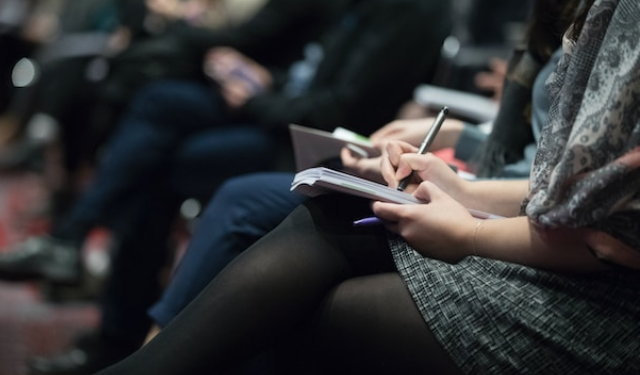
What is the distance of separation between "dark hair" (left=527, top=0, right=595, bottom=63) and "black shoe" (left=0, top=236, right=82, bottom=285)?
59.1 inches

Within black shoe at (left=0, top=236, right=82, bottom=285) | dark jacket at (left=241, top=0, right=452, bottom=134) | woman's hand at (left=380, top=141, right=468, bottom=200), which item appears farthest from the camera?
black shoe at (left=0, top=236, right=82, bottom=285)

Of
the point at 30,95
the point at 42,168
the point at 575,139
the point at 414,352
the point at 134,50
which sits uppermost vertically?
the point at 575,139

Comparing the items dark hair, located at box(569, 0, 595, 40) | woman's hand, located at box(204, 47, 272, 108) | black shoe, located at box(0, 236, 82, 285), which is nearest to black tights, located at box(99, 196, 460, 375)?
dark hair, located at box(569, 0, 595, 40)

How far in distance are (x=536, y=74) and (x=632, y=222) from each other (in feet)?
1.83

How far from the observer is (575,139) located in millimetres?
1018

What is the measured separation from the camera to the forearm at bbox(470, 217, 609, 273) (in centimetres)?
105

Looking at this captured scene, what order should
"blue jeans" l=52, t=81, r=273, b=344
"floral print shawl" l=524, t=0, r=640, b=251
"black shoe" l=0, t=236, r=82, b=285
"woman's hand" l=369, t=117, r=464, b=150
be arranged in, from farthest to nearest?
1. "black shoe" l=0, t=236, r=82, b=285
2. "blue jeans" l=52, t=81, r=273, b=344
3. "woman's hand" l=369, t=117, r=464, b=150
4. "floral print shawl" l=524, t=0, r=640, b=251

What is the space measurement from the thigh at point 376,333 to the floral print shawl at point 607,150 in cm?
18

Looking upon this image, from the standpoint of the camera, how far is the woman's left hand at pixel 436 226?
1.12m

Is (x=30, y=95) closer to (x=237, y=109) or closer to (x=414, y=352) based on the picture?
(x=237, y=109)

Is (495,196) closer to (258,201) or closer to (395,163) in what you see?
(395,163)

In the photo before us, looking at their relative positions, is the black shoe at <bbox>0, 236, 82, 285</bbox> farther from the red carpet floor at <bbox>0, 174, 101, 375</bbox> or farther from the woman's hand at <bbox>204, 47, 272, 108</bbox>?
the woman's hand at <bbox>204, 47, 272, 108</bbox>

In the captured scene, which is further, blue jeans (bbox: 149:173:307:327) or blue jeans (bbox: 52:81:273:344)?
blue jeans (bbox: 52:81:273:344)

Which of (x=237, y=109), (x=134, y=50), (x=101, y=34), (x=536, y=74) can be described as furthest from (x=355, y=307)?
(x=101, y=34)
